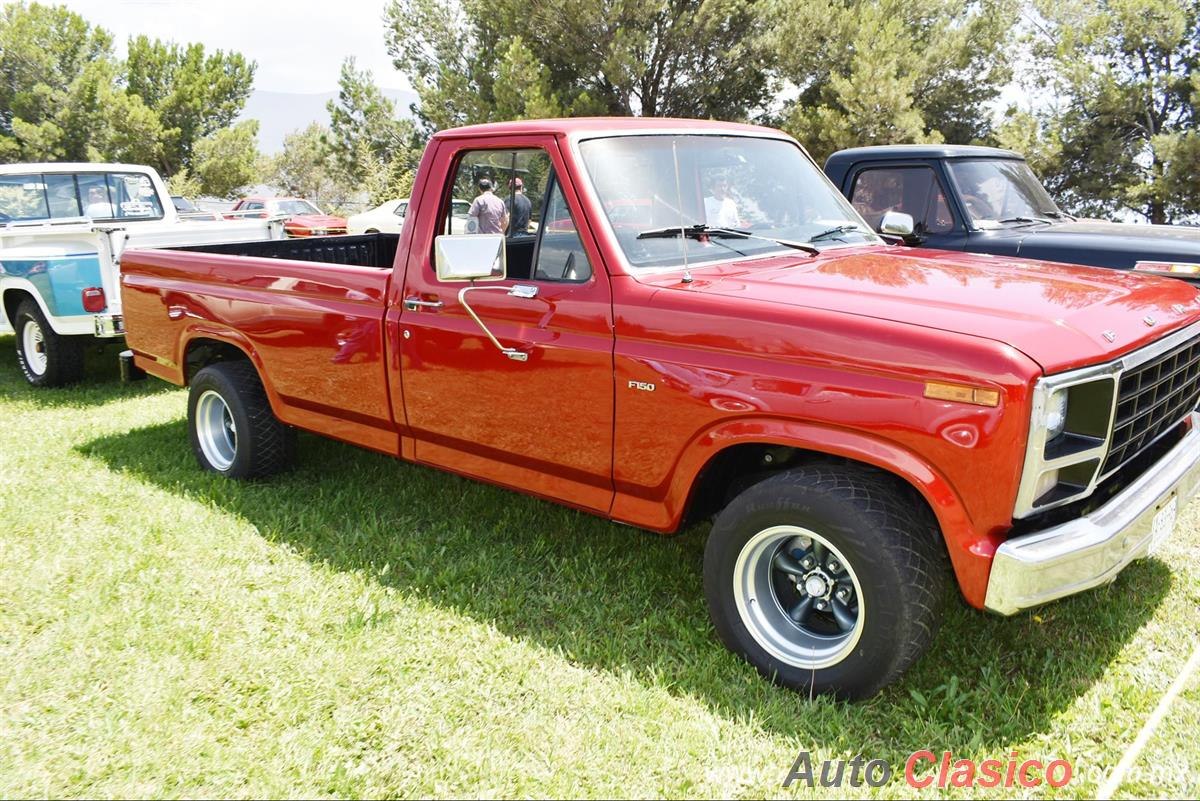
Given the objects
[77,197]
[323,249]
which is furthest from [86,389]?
[323,249]

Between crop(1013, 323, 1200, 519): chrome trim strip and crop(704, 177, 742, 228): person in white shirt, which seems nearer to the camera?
crop(1013, 323, 1200, 519): chrome trim strip

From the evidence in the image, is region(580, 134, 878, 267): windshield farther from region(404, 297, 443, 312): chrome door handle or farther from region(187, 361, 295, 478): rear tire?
region(187, 361, 295, 478): rear tire

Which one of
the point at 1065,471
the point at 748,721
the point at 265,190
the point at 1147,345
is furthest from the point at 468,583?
the point at 265,190

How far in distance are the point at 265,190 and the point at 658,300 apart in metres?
55.0

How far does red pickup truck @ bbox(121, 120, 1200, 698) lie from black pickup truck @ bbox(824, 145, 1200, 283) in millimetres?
2689

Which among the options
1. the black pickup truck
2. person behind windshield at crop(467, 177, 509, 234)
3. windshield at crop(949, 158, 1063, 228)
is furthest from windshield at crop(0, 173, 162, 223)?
windshield at crop(949, 158, 1063, 228)

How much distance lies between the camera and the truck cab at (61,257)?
7.06 meters

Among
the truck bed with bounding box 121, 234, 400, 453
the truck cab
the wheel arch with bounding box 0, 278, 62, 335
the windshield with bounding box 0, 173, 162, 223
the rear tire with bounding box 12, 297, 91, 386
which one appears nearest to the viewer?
the truck bed with bounding box 121, 234, 400, 453

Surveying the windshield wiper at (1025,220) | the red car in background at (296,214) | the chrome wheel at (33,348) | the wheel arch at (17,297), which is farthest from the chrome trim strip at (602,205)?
the red car in background at (296,214)

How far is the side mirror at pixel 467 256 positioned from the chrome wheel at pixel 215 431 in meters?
2.75

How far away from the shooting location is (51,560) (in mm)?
4238

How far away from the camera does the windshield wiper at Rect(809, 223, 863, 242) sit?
392 cm

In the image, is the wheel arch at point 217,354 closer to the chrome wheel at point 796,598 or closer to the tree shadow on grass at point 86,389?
the tree shadow on grass at point 86,389

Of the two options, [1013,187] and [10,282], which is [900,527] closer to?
[1013,187]
